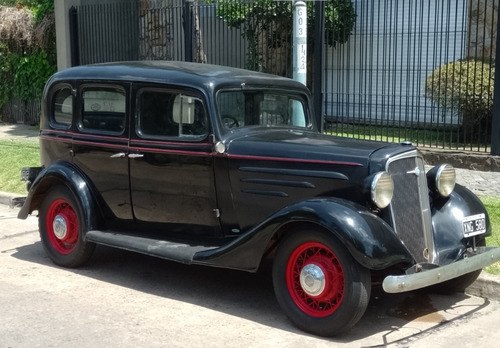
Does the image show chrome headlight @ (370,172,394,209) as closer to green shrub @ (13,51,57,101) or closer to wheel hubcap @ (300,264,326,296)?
wheel hubcap @ (300,264,326,296)

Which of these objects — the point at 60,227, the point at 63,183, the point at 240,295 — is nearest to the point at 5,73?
the point at 63,183

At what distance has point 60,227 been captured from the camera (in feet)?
22.2

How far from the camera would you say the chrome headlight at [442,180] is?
5812mm

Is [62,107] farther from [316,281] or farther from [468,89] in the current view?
[468,89]

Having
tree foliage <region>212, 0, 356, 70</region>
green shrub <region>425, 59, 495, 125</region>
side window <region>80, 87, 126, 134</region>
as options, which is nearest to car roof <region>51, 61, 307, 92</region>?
side window <region>80, 87, 126, 134</region>

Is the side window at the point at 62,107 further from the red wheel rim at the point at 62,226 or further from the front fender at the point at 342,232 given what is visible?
the front fender at the point at 342,232

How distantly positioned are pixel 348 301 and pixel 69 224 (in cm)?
306

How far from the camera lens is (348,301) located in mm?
4863

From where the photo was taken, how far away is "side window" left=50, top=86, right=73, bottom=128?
6.98 meters

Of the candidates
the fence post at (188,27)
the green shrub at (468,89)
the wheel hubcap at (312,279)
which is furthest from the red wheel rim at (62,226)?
the fence post at (188,27)

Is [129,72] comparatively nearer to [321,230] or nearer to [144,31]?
[321,230]

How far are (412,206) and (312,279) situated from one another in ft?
3.31

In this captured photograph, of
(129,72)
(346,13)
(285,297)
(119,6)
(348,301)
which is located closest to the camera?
(348,301)

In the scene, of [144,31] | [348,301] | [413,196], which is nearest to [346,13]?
[144,31]
